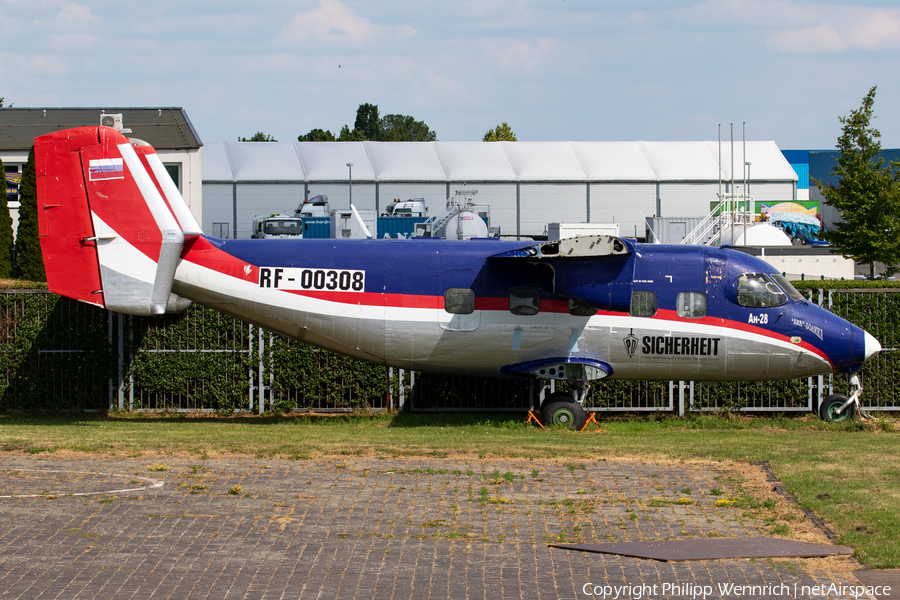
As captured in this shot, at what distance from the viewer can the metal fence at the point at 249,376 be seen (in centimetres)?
1956

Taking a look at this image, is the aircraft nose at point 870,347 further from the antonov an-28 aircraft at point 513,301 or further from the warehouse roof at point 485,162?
the warehouse roof at point 485,162

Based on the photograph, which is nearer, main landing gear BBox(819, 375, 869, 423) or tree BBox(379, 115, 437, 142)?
main landing gear BBox(819, 375, 869, 423)

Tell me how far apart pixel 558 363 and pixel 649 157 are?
52497 mm

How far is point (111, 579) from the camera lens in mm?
7758

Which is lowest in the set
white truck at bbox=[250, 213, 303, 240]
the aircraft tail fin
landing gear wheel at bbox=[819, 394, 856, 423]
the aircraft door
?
landing gear wheel at bbox=[819, 394, 856, 423]

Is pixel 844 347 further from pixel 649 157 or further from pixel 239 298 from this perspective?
pixel 649 157

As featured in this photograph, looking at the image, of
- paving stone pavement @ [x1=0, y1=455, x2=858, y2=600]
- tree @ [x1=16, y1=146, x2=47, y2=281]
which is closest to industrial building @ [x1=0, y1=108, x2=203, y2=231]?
tree @ [x1=16, y1=146, x2=47, y2=281]

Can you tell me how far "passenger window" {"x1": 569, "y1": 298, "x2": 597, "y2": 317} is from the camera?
16812mm

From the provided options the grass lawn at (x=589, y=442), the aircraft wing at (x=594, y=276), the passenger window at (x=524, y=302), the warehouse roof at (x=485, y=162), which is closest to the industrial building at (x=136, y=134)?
the grass lawn at (x=589, y=442)

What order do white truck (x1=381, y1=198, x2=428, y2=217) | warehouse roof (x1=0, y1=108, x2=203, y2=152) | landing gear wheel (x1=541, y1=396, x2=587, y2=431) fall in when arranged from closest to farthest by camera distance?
landing gear wheel (x1=541, y1=396, x2=587, y2=431)
warehouse roof (x1=0, y1=108, x2=203, y2=152)
white truck (x1=381, y1=198, x2=428, y2=217)

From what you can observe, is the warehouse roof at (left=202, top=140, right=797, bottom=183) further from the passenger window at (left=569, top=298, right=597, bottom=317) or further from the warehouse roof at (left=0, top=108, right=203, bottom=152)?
the passenger window at (left=569, top=298, right=597, bottom=317)

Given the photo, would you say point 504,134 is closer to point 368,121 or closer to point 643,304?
point 368,121

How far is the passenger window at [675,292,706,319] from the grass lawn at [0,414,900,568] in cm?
240

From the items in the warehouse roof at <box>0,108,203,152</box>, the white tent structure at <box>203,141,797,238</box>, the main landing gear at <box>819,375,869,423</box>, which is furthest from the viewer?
the white tent structure at <box>203,141,797,238</box>
